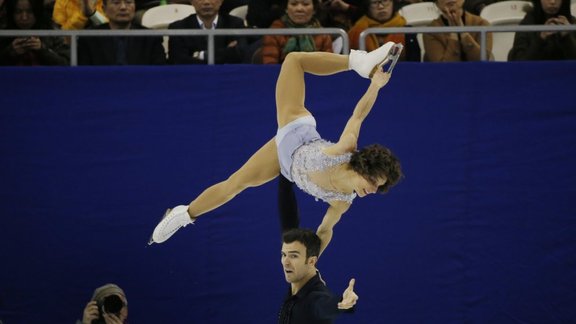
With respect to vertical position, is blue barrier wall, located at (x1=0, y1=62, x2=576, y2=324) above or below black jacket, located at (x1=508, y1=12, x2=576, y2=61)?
below

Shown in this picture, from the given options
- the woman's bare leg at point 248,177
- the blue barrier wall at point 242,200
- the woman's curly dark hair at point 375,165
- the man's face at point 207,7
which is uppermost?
the man's face at point 207,7

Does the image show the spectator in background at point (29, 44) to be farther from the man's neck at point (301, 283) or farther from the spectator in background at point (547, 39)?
the spectator in background at point (547, 39)

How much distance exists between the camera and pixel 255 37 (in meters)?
8.48

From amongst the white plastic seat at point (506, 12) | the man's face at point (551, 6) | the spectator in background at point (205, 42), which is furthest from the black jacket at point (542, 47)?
the spectator in background at point (205, 42)

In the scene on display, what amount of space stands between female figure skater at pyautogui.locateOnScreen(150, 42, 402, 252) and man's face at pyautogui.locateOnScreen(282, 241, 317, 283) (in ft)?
0.97

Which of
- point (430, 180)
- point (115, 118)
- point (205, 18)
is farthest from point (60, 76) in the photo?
point (430, 180)

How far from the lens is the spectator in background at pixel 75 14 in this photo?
27.8 feet

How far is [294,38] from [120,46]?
4.03 feet

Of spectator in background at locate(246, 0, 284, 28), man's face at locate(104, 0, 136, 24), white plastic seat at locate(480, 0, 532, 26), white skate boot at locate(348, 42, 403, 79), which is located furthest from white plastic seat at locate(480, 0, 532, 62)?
white skate boot at locate(348, 42, 403, 79)

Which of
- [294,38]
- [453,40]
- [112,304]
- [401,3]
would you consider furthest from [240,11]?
[112,304]

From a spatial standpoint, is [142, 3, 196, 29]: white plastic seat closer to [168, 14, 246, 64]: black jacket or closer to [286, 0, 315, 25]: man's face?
[168, 14, 246, 64]: black jacket

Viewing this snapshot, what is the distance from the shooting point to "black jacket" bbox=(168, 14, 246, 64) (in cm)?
838

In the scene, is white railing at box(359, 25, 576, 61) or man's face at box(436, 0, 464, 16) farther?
man's face at box(436, 0, 464, 16)

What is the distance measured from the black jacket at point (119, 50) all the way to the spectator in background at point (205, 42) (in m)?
0.13
